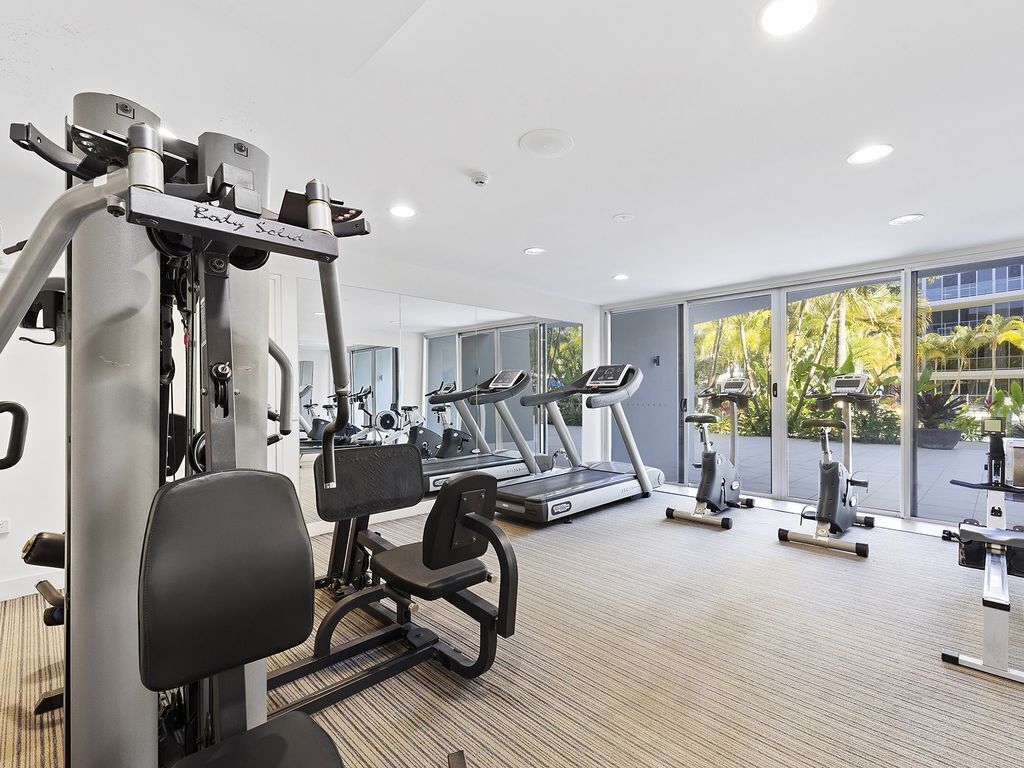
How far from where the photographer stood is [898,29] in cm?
159

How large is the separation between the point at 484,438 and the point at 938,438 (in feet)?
14.2

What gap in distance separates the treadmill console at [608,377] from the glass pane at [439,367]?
1.47 m

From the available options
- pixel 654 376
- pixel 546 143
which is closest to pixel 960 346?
pixel 654 376

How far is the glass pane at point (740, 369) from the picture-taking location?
5.34 metres

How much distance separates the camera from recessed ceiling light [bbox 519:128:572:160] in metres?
2.24

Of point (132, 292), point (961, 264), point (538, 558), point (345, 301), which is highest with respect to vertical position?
point (961, 264)

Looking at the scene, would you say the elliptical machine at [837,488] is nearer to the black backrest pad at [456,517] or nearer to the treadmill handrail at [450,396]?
the black backrest pad at [456,517]

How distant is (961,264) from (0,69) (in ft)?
20.4

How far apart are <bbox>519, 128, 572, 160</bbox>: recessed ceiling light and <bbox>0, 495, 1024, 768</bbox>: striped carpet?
2437mm

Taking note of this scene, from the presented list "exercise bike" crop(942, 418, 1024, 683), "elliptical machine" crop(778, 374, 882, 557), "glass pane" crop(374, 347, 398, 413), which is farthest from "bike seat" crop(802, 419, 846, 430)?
"glass pane" crop(374, 347, 398, 413)

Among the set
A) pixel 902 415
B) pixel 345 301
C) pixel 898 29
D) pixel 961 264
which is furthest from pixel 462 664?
pixel 961 264

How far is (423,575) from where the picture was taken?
206 centimetres

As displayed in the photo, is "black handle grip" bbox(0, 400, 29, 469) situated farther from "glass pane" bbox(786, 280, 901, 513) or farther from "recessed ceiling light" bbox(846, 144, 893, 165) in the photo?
"glass pane" bbox(786, 280, 901, 513)

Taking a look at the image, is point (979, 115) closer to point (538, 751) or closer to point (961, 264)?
point (961, 264)
